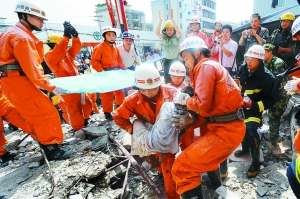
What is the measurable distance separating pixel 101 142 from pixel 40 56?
1797 mm

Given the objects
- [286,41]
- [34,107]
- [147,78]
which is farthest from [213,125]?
[286,41]

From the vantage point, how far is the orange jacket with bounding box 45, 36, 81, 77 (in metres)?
3.53

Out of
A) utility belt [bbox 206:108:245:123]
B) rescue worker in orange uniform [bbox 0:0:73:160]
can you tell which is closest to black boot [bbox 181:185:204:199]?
utility belt [bbox 206:108:245:123]

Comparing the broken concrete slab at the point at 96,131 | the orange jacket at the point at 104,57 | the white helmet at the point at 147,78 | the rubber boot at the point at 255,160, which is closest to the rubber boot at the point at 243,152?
the rubber boot at the point at 255,160

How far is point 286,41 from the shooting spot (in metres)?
4.32

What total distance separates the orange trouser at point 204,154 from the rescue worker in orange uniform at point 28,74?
2002 mm

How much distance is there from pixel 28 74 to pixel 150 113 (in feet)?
5.84

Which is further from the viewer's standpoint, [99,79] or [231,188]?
[99,79]

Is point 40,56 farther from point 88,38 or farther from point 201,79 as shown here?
point 88,38

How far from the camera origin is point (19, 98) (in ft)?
8.34

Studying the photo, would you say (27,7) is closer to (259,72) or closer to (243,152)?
(259,72)

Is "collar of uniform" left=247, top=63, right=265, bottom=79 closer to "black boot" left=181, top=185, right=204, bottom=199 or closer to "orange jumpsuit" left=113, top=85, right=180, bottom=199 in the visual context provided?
"orange jumpsuit" left=113, top=85, right=180, bottom=199

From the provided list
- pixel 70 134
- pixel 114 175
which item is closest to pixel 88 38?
pixel 70 134

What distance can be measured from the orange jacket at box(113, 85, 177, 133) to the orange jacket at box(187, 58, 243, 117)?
621 mm
